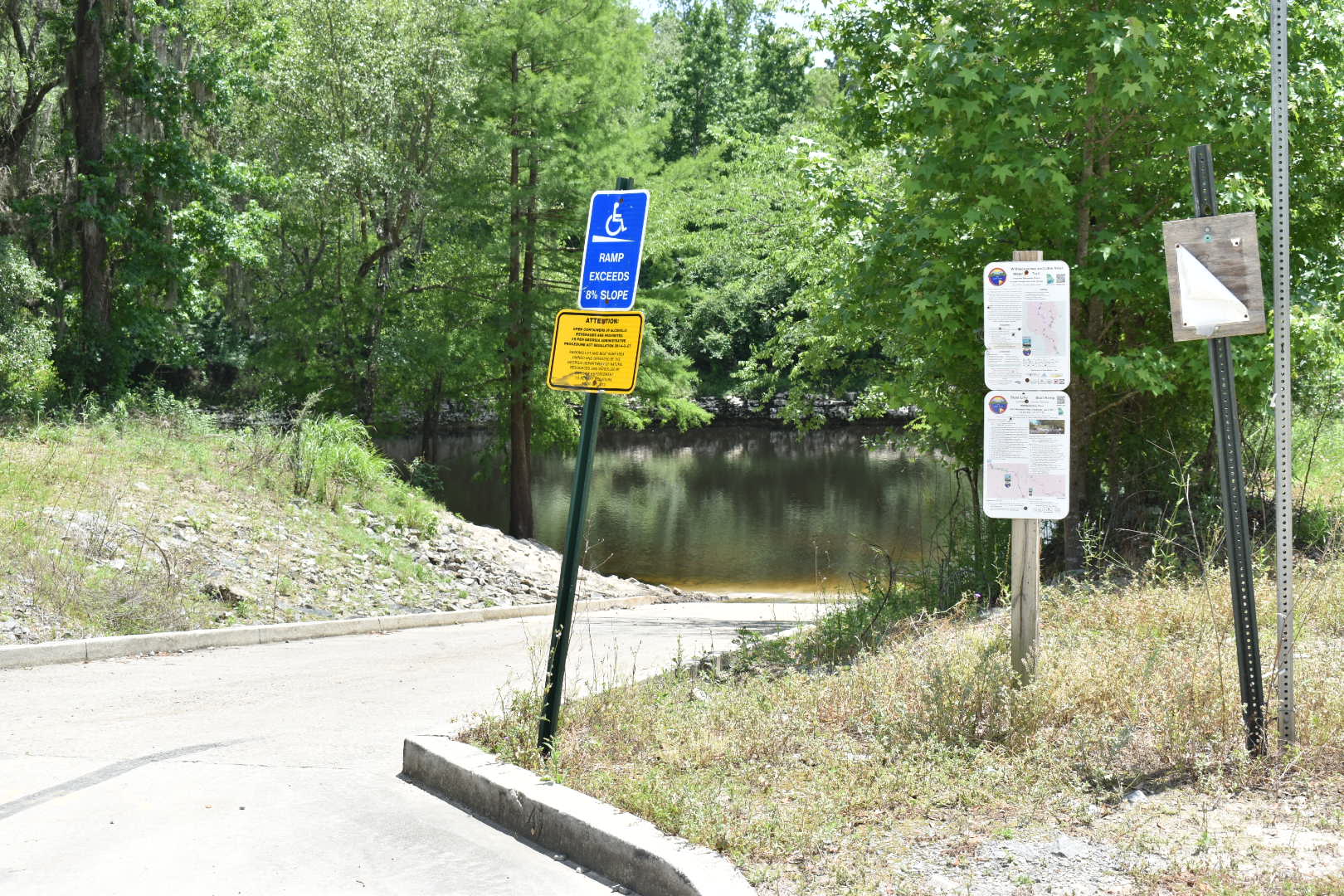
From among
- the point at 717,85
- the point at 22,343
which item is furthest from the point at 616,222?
the point at 717,85

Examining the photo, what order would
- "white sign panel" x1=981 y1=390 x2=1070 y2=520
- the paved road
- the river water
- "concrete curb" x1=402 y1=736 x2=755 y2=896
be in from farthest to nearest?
1. the river water
2. "white sign panel" x1=981 y1=390 x2=1070 y2=520
3. the paved road
4. "concrete curb" x1=402 y1=736 x2=755 y2=896

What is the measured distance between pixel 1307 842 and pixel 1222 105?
29.0 ft

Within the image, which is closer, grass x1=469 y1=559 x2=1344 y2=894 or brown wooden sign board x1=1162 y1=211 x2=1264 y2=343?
grass x1=469 y1=559 x2=1344 y2=894

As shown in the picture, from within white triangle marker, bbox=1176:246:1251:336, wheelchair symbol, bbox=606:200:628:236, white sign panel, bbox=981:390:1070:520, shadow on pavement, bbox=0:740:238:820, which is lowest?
shadow on pavement, bbox=0:740:238:820

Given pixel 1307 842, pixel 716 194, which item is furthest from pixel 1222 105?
pixel 716 194

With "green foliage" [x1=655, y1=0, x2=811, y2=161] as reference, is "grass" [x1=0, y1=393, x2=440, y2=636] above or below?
below

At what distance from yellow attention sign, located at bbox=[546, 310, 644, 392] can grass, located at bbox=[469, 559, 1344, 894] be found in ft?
5.61

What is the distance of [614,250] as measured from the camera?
5.66 metres

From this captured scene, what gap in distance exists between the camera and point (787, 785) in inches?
206

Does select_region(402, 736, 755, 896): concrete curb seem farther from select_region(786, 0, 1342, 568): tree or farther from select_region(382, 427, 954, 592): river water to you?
select_region(382, 427, 954, 592): river water

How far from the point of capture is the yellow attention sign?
5.61 meters

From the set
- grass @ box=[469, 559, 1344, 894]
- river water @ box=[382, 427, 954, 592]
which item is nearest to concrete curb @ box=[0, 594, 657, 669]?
river water @ box=[382, 427, 954, 592]

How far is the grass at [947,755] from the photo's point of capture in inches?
176

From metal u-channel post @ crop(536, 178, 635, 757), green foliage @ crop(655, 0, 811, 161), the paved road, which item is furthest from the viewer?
green foliage @ crop(655, 0, 811, 161)
